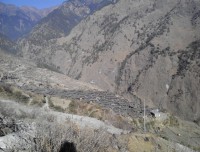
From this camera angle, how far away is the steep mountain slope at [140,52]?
113 m

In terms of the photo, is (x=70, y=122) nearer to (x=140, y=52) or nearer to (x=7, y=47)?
(x=140, y=52)

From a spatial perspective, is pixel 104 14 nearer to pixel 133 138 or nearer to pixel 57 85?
pixel 57 85

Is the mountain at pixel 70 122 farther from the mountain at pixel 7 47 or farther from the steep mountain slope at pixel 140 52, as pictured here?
the mountain at pixel 7 47

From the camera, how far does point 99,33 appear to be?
173 metres

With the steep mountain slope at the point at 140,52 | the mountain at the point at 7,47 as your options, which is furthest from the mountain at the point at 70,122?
the mountain at the point at 7,47

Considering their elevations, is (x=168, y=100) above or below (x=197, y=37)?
below

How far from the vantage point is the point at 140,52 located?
13725 cm

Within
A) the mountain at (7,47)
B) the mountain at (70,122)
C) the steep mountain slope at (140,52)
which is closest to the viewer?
the mountain at (70,122)

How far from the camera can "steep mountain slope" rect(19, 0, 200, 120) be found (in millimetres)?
113188

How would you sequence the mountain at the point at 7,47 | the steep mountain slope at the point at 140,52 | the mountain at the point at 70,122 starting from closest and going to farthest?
the mountain at the point at 70,122
the steep mountain slope at the point at 140,52
the mountain at the point at 7,47

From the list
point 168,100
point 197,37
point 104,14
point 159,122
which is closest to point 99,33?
point 104,14

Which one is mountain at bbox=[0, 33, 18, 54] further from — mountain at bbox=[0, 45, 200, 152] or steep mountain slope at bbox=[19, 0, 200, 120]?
mountain at bbox=[0, 45, 200, 152]

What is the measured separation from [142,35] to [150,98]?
40.2m

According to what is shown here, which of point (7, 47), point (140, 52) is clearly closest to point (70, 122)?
point (140, 52)
